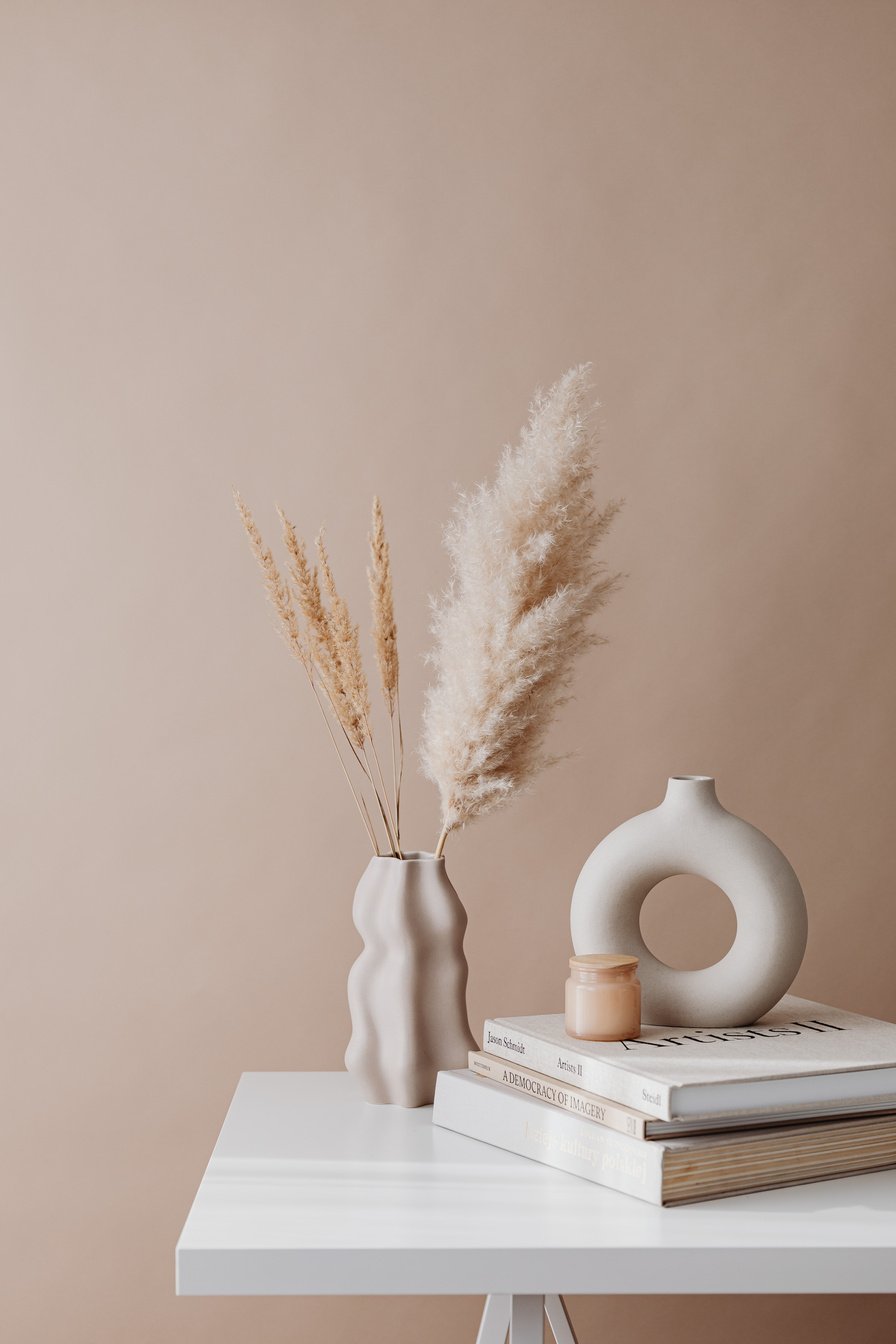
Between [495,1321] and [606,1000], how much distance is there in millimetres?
341

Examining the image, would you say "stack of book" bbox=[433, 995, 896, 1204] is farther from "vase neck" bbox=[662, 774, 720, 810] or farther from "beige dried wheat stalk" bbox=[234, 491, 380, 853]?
"beige dried wheat stalk" bbox=[234, 491, 380, 853]

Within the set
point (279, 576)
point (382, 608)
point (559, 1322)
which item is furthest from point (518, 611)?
point (559, 1322)

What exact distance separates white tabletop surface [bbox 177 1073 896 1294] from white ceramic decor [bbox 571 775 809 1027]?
185mm

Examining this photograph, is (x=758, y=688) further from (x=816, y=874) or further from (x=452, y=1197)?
(x=452, y=1197)

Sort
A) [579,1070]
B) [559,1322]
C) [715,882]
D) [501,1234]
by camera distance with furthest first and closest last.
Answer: [559,1322], [715,882], [579,1070], [501,1234]

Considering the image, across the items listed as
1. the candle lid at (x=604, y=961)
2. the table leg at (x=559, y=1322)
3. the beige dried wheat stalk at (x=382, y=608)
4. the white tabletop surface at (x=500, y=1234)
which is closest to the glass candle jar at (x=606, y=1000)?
the candle lid at (x=604, y=961)

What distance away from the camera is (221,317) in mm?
1589

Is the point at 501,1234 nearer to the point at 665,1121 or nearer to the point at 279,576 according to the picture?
the point at 665,1121

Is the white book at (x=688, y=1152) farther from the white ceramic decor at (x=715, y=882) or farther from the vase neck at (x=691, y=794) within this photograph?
the vase neck at (x=691, y=794)

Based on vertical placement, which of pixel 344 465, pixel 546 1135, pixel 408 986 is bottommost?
pixel 546 1135

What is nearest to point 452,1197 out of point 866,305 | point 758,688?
point 758,688

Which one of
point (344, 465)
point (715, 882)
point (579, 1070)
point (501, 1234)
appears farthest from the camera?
point (344, 465)

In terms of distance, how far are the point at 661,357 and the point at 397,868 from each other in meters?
0.74

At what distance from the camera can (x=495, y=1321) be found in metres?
1.22
